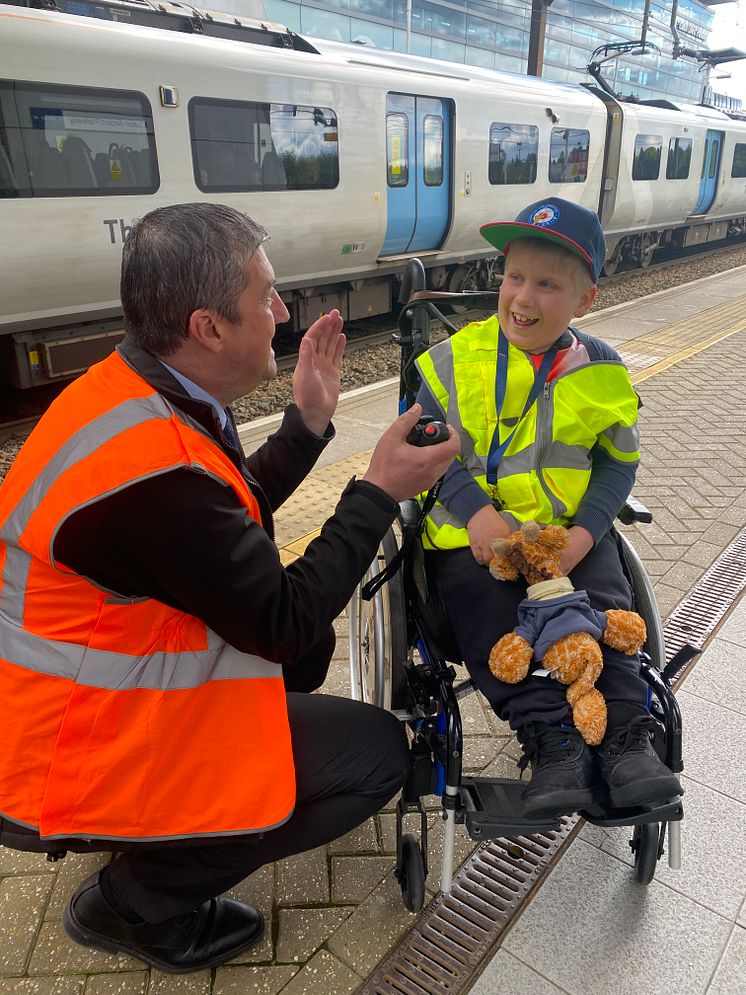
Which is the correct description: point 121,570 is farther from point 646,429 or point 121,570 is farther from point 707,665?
point 646,429

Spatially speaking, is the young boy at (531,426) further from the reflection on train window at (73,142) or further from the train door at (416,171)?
the train door at (416,171)

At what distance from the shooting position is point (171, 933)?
5.62 ft

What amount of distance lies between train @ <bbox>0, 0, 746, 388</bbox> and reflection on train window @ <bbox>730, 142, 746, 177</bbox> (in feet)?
25.6

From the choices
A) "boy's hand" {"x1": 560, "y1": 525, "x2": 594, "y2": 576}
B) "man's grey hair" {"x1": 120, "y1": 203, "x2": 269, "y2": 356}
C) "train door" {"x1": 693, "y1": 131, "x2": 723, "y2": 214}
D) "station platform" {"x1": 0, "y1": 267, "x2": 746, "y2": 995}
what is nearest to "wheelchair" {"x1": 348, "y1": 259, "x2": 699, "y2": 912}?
"station platform" {"x1": 0, "y1": 267, "x2": 746, "y2": 995}

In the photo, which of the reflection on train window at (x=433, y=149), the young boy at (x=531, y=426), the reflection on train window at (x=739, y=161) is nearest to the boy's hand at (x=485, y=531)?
the young boy at (x=531, y=426)

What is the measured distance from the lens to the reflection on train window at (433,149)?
8.46m

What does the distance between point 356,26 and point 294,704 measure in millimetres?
37363

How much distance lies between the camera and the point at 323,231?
7559 mm

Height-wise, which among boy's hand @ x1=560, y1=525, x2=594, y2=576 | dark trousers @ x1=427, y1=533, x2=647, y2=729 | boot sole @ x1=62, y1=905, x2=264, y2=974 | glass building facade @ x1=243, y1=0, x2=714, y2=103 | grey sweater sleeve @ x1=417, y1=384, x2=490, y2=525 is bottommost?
boot sole @ x1=62, y1=905, x2=264, y2=974

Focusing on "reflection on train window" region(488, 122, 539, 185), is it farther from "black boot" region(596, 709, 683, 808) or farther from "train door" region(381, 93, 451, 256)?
"black boot" region(596, 709, 683, 808)

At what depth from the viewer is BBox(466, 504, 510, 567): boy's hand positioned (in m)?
1.95

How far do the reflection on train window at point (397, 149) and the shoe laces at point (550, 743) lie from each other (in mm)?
7605

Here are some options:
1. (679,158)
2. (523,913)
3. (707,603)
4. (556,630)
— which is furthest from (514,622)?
(679,158)

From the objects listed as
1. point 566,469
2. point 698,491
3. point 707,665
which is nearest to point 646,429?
point 698,491
